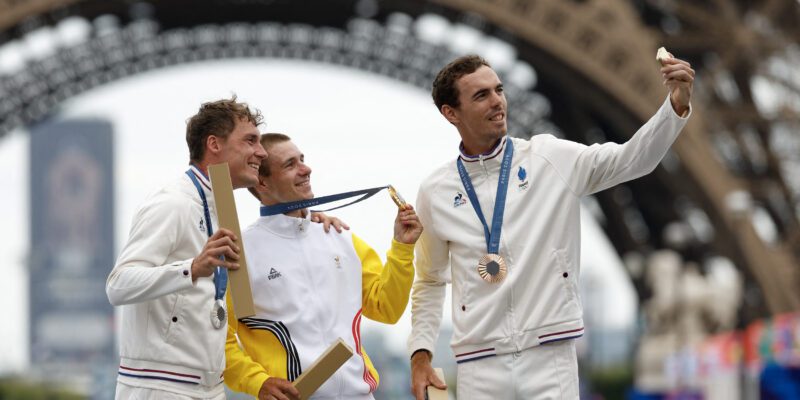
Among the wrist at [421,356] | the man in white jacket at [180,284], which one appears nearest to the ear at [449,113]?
the man in white jacket at [180,284]

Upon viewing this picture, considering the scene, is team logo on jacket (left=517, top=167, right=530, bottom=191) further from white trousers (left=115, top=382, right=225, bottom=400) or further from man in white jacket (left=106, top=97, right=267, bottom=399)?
white trousers (left=115, top=382, right=225, bottom=400)

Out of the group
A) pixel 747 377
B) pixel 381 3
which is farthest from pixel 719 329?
pixel 747 377

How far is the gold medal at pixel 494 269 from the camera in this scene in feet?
18.9

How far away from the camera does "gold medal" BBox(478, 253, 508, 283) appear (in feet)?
18.9

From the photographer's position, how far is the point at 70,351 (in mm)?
156250

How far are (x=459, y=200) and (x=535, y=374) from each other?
68cm

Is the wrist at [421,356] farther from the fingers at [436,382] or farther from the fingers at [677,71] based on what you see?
the fingers at [677,71]

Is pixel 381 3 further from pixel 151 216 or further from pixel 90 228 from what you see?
pixel 90 228

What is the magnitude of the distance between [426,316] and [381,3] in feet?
86.0

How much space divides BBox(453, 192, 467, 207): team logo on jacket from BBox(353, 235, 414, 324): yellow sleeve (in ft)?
0.70

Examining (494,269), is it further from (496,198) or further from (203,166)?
(203,166)

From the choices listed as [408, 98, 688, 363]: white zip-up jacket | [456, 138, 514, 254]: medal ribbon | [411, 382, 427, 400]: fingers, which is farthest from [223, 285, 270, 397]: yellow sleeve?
[456, 138, 514, 254]: medal ribbon

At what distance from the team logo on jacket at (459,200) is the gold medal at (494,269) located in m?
0.27

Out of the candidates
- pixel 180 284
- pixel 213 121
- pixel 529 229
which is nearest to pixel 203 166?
pixel 213 121
